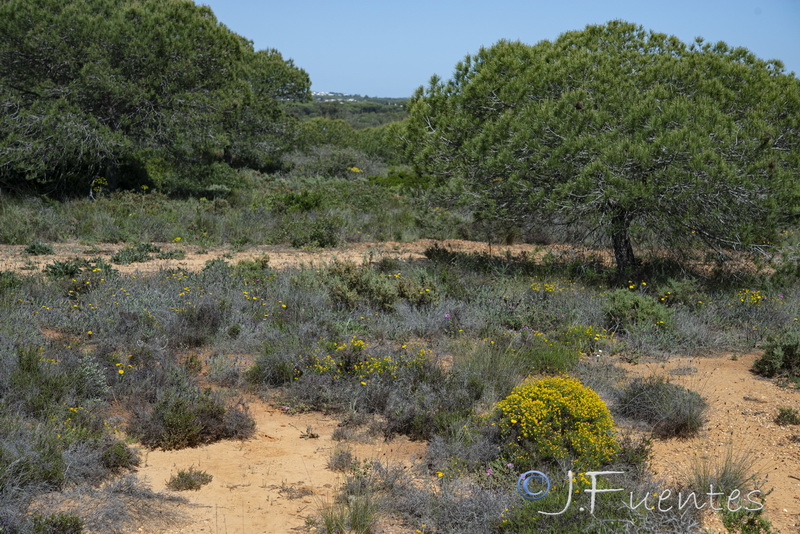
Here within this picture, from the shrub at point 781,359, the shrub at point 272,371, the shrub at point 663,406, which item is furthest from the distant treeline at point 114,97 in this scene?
the shrub at point 781,359

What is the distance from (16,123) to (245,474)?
12435mm

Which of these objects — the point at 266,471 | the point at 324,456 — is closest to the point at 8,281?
the point at 266,471

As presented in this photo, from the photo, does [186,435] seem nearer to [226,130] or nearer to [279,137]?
[226,130]

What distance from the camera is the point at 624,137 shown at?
28.2ft

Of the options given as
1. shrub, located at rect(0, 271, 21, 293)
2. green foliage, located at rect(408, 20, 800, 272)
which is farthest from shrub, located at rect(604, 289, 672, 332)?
shrub, located at rect(0, 271, 21, 293)

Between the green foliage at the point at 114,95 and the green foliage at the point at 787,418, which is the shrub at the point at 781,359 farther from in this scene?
the green foliage at the point at 114,95

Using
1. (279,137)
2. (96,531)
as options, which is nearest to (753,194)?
(96,531)

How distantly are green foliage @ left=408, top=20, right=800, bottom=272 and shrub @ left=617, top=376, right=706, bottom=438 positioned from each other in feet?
10.7

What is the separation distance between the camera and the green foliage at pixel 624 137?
837cm

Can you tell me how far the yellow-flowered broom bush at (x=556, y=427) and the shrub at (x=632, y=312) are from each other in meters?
2.97

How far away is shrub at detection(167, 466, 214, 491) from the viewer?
4305 millimetres

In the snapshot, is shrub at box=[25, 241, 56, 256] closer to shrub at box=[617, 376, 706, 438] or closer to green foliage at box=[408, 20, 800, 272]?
green foliage at box=[408, 20, 800, 272]

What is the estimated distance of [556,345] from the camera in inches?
260

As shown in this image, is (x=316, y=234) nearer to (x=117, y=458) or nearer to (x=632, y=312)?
(x=632, y=312)
